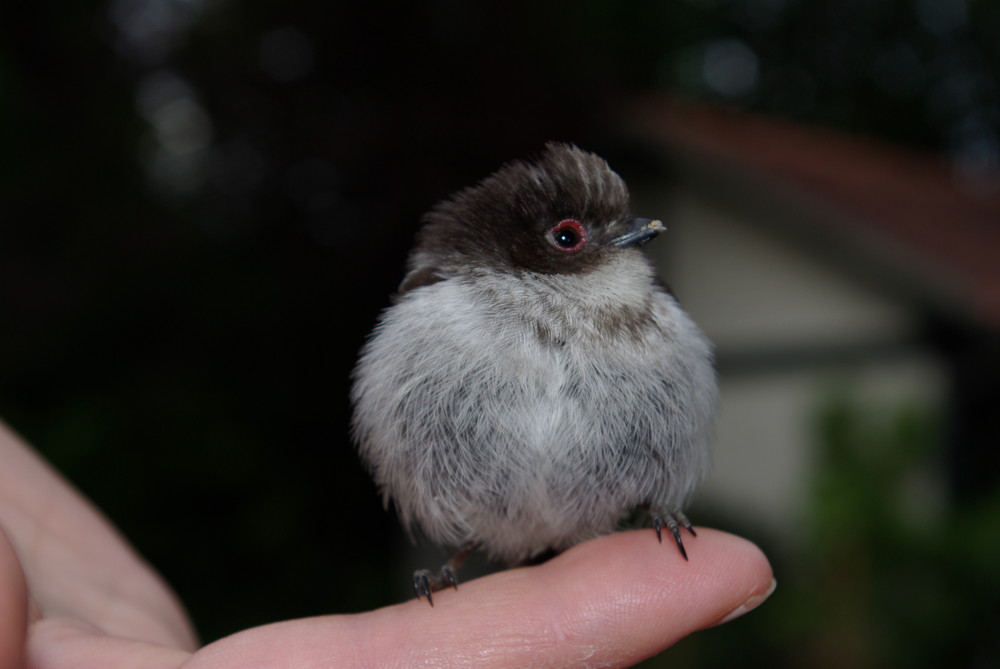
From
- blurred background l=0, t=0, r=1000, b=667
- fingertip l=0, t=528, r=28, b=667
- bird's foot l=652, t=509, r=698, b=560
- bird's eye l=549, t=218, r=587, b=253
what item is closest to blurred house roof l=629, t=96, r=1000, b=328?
blurred background l=0, t=0, r=1000, b=667

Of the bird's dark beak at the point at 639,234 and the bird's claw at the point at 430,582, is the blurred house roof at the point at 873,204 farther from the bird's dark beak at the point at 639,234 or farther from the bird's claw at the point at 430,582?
the bird's claw at the point at 430,582

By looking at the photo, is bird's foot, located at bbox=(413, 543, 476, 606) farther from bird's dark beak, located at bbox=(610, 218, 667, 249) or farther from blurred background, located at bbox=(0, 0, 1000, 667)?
blurred background, located at bbox=(0, 0, 1000, 667)

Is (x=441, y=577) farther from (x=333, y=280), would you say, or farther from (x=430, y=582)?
(x=333, y=280)

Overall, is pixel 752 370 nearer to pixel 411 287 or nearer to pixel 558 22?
pixel 558 22

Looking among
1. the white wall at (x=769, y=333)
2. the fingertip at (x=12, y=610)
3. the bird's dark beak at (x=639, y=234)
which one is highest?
the bird's dark beak at (x=639, y=234)

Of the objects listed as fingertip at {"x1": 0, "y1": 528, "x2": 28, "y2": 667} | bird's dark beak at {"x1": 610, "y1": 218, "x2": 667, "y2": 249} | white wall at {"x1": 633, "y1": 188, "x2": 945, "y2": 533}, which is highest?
bird's dark beak at {"x1": 610, "y1": 218, "x2": 667, "y2": 249}

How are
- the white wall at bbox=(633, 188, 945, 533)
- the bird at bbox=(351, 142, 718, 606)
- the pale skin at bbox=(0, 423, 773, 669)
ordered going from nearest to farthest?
the pale skin at bbox=(0, 423, 773, 669), the bird at bbox=(351, 142, 718, 606), the white wall at bbox=(633, 188, 945, 533)

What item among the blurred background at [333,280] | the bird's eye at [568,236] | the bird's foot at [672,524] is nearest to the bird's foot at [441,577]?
the bird's foot at [672,524]

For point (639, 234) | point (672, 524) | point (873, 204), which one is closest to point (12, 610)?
point (672, 524)

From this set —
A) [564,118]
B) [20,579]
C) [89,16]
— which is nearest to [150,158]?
[89,16]
